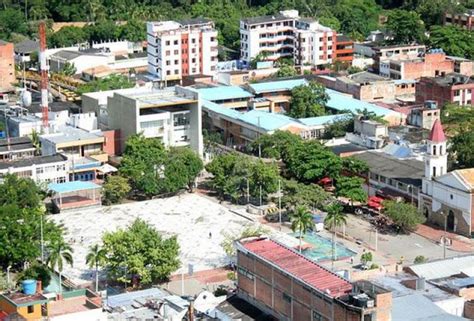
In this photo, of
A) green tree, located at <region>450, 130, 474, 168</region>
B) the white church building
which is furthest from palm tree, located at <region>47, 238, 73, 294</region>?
green tree, located at <region>450, 130, 474, 168</region>

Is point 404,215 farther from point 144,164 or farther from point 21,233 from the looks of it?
point 21,233

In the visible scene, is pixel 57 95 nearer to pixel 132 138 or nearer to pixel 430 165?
pixel 132 138

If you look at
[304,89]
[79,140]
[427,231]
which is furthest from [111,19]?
[427,231]

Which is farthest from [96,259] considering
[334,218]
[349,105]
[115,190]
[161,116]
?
[349,105]

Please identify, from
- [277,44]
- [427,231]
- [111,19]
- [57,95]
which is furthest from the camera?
[111,19]

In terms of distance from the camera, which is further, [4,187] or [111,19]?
[111,19]

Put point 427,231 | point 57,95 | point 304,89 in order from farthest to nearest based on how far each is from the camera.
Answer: point 57,95, point 304,89, point 427,231
